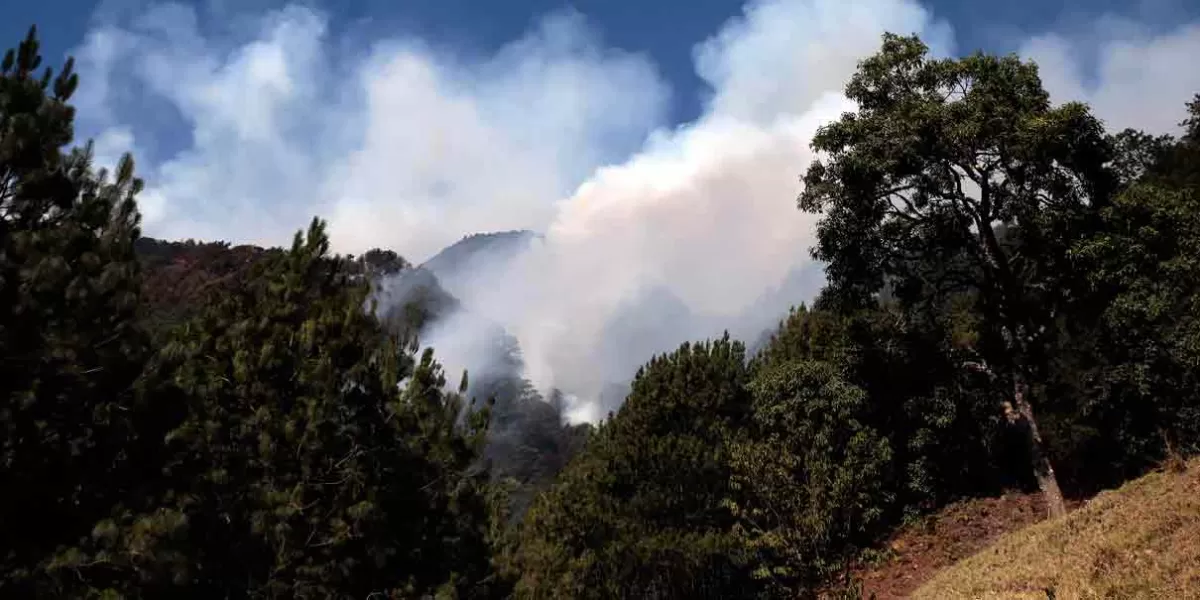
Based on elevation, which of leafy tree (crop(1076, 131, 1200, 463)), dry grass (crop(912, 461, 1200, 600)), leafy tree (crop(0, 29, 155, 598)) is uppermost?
leafy tree (crop(1076, 131, 1200, 463))

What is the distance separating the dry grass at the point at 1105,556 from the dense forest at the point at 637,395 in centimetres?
359

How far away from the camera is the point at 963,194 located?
20.7m

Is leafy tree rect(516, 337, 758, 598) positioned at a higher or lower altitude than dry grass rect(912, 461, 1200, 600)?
higher

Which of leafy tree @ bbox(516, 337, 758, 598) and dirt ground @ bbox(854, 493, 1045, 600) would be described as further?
leafy tree @ bbox(516, 337, 758, 598)

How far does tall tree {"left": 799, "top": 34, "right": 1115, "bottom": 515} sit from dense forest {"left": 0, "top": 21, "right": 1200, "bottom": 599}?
0.28 ft

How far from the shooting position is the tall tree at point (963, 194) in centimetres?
1956

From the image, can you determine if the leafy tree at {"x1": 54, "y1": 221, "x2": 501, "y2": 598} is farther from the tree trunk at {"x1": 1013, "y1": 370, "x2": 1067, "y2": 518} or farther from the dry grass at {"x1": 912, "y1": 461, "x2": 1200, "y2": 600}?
the tree trunk at {"x1": 1013, "y1": 370, "x2": 1067, "y2": 518}

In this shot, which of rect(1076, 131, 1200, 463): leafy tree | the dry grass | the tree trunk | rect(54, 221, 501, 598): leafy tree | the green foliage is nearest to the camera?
rect(54, 221, 501, 598): leafy tree

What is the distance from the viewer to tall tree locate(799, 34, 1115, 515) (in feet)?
64.2

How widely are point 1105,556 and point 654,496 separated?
18888mm

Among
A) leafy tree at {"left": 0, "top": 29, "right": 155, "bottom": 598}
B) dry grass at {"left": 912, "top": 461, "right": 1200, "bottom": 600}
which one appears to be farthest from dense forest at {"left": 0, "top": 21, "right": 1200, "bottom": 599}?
dry grass at {"left": 912, "top": 461, "right": 1200, "bottom": 600}

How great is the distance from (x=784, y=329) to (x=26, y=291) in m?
30.7

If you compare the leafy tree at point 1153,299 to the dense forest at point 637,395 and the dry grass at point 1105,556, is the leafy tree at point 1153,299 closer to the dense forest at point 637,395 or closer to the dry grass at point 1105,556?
the dense forest at point 637,395

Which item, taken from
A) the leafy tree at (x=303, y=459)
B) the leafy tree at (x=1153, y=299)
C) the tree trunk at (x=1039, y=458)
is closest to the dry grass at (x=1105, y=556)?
the tree trunk at (x=1039, y=458)
